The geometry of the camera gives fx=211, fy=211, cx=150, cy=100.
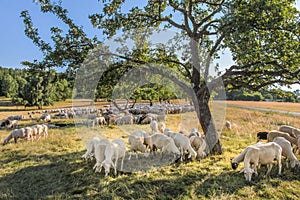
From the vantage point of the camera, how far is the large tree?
6289mm

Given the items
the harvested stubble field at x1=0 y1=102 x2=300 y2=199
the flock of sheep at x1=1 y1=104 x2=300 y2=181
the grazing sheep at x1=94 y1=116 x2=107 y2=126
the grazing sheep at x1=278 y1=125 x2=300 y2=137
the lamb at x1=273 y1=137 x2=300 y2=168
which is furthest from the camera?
the grazing sheep at x1=94 y1=116 x2=107 y2=126

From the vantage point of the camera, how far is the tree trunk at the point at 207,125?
29.2 ft

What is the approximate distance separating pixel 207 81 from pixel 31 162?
315 inches

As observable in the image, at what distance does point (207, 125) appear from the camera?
9070 millimetres

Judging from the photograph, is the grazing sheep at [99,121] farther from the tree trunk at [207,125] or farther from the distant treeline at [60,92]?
the tree trunk at [207,125]

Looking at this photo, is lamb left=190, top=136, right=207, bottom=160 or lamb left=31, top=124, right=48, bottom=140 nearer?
lamb left=190, top=136, right=207, bottom=160

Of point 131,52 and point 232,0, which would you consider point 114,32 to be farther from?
point 232,0

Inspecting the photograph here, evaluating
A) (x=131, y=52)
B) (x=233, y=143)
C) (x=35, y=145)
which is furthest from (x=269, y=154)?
(x=35, y=145)

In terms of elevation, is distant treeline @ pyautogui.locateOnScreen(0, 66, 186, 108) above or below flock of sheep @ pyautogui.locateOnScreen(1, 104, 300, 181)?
above

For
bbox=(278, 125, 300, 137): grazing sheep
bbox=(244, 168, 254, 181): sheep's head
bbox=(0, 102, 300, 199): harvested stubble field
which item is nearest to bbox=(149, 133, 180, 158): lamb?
bbox=(0, 102, 300, 199): harvested stubble field

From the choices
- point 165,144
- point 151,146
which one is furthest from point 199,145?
point 151,146

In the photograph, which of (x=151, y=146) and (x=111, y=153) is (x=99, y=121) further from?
(x=111, y=153)

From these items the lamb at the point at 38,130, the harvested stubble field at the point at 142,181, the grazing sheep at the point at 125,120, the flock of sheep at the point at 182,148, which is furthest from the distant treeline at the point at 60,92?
the harvested stubble field at the point at 142,181

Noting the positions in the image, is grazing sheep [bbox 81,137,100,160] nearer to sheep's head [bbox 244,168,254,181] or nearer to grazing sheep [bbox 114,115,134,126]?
sheep's head [bbox 244,168,254,181]
